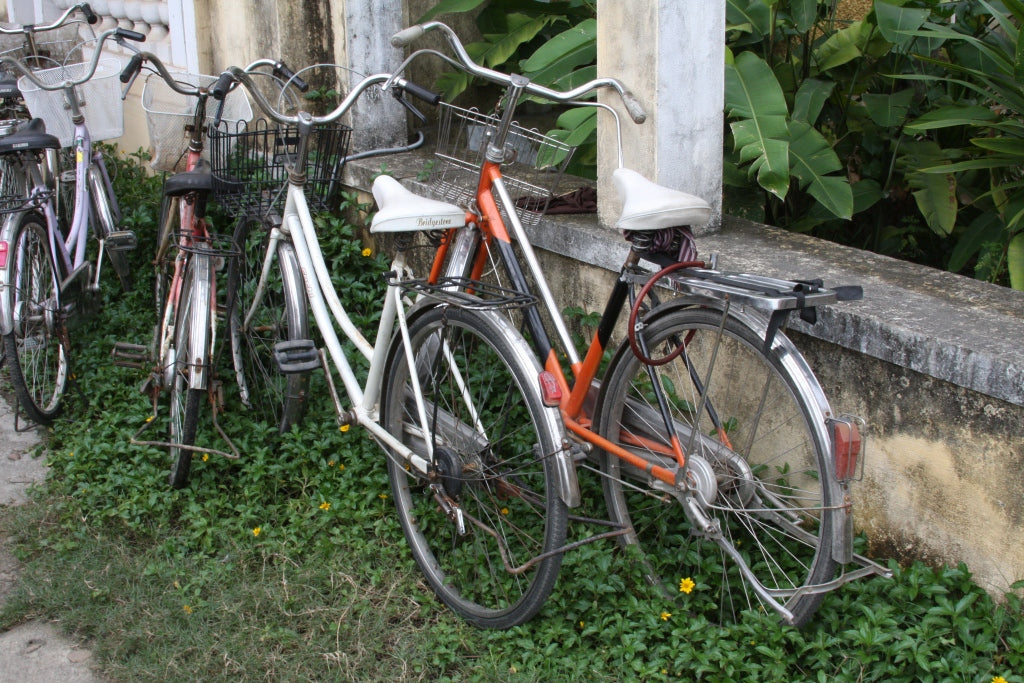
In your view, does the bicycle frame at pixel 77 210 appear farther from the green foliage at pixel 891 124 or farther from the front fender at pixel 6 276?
the green foliage at pixel 891 124

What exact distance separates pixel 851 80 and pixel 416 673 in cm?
288

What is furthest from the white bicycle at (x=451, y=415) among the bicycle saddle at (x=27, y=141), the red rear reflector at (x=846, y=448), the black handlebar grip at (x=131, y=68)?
the bicycle saddle at (x=27, y=141)

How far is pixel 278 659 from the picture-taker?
2.88 metres

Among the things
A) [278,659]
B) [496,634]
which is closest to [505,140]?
[496,634]

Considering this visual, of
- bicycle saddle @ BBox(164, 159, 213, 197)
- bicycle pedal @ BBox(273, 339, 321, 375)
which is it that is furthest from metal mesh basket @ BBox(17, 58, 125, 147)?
bicycle pedal @ BBox(273, 339, 321, 375)

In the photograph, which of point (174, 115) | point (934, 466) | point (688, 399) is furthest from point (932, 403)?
point (174, 115)

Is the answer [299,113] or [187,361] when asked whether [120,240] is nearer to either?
[187,361]

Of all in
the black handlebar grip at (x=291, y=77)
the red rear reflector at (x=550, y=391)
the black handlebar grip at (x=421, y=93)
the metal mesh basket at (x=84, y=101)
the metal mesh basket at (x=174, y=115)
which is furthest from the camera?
the metal mesh basket at (x=84, y=101)

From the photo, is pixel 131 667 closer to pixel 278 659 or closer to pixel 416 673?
pixel 278 659

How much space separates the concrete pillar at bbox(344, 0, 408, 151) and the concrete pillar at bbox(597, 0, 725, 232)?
5.94 feet

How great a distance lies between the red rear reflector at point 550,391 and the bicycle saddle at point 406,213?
580mm

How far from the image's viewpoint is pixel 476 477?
9.55 ft

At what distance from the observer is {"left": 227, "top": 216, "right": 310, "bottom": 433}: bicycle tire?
3.86 m

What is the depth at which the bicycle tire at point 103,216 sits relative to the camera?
4809 mm
